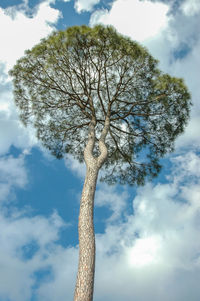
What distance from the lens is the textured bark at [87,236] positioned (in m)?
4.32

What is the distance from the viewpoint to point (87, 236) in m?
5.06

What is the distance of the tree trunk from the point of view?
4.31 m

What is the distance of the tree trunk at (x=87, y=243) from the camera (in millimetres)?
4309

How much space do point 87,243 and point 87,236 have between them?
0.16 m

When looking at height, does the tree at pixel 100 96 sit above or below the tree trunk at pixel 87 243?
above

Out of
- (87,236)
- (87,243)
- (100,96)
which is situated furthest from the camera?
(100,96)

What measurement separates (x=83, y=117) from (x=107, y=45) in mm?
2963

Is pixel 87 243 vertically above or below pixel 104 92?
below

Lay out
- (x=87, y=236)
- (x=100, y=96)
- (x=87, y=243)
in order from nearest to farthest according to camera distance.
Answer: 1. (x=87, y=243)
2. (x=87, y=236)
3. (x=100, y=96)

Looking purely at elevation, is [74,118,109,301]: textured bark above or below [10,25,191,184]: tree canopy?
below

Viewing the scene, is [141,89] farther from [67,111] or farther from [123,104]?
[67,111]

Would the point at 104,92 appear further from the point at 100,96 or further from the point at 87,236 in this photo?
the point at 87,236

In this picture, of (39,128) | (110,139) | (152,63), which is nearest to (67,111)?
(39,128)

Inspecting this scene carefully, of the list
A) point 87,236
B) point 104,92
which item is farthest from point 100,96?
point 87,236
